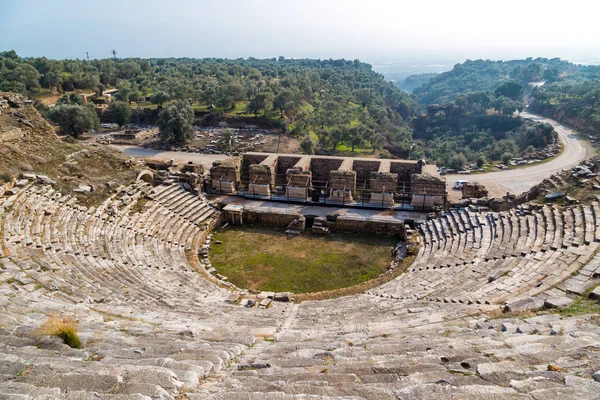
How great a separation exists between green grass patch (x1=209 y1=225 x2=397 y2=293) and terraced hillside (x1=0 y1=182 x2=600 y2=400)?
184 centimetres

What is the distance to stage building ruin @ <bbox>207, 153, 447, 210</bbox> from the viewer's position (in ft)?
74.7

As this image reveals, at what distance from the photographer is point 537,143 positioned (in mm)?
53469

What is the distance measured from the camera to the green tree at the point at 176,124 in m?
43.4

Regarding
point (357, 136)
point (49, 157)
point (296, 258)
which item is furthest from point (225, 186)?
point (357, 136)

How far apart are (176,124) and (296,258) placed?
1212 inches

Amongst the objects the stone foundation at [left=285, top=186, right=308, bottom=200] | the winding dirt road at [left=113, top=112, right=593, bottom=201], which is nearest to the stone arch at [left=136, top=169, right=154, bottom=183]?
the stone foundation at [left=285, top=186, right=308, bottom=200]

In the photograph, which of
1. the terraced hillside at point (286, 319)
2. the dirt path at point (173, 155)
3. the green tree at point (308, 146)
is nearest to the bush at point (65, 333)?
the terraced hillside at point (286, 319)

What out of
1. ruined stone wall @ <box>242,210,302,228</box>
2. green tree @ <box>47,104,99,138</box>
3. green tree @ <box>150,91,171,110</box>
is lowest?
ruined stone wall @ <box>242,210,302,228</box>

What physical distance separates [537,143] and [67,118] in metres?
62.7

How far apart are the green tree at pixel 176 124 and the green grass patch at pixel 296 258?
2543 cm

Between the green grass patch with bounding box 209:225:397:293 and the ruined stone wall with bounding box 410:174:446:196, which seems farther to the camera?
the ruined stone wall with bounding box 410:174:446:196

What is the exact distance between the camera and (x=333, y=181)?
24.0 meters

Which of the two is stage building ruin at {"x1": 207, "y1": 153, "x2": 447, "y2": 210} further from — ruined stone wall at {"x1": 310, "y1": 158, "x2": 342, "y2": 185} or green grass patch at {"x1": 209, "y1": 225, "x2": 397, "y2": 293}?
green grass patch at {"x1": 209, "y1": 225, "x2": 397, "y2": 293}

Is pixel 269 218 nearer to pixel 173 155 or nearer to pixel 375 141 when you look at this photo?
pixel 173 155
